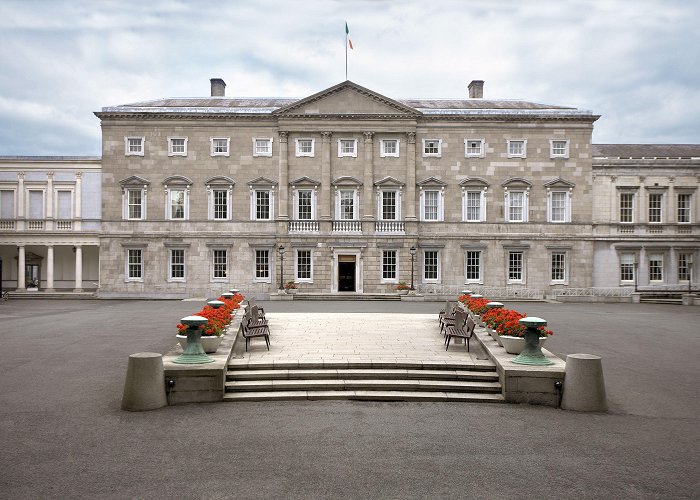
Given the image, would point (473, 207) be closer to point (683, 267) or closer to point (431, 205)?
point (431, 205)

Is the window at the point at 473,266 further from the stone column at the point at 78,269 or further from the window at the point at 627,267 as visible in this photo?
the stone column at the point at 78,269

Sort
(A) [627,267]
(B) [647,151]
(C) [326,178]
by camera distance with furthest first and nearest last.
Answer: (B) [647,151] → (A) [627,267] → (C) [326,178]

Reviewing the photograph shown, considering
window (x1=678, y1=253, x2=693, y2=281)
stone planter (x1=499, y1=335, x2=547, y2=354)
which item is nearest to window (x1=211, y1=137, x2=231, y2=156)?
stone planter (x1=499, y1=335, x2=547, y2=354)

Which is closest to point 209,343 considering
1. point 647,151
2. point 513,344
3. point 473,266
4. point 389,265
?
point 513,344

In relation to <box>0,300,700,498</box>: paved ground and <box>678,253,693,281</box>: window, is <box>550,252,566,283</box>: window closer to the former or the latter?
<box>678,253,693,281</box>: window

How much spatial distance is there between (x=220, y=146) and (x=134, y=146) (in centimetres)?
647

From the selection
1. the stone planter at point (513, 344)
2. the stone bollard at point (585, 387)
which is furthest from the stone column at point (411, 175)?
the stone bollard at point (585, 387)

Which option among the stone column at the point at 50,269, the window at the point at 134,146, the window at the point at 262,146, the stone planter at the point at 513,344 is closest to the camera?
the stone planter at the point at 513,344

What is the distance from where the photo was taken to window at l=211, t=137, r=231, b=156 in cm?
4047

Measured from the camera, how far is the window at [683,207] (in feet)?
138

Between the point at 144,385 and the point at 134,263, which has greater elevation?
the point at 134,263

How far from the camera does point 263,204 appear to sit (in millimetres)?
40594

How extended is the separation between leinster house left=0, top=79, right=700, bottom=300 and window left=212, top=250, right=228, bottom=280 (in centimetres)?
11

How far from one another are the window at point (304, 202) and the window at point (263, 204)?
2123mm
